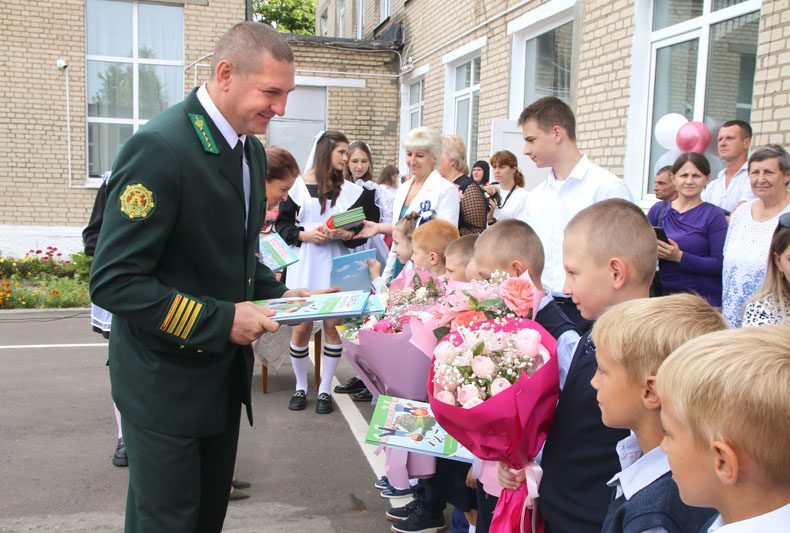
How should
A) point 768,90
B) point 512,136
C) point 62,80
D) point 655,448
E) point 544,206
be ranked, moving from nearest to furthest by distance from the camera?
point 655,448 → point 544,206 → point 768,90 → point 512,136 → point 62,80

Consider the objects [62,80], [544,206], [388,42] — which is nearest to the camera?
[544,206]

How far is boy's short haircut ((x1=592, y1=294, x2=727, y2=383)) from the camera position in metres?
1.67

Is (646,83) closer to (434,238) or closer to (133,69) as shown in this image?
(434,238)

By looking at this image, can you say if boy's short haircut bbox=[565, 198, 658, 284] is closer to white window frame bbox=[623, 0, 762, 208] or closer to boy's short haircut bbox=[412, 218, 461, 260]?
boy's short haircut bbox=[412, 218, 461, 260]

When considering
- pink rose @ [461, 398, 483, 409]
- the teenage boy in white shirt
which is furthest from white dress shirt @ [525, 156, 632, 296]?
pink rose @ [461, 398, 483, 409]

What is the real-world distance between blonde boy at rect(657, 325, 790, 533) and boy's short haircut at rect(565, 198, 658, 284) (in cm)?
91

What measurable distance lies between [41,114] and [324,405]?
1013cm

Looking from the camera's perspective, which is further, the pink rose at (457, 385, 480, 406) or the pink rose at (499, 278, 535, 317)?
the pink rose at (499, 278, 535, 317)

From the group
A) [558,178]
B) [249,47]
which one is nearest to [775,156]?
[558,178]

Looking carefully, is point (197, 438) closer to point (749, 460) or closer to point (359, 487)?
point (749, 460)

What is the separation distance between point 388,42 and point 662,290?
11.7 m

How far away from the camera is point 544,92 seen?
9320 mm

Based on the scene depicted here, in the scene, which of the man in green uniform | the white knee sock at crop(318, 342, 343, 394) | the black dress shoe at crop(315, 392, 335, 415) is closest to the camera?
the man in green uniform

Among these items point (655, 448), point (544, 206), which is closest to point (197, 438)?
point (655, 448)
